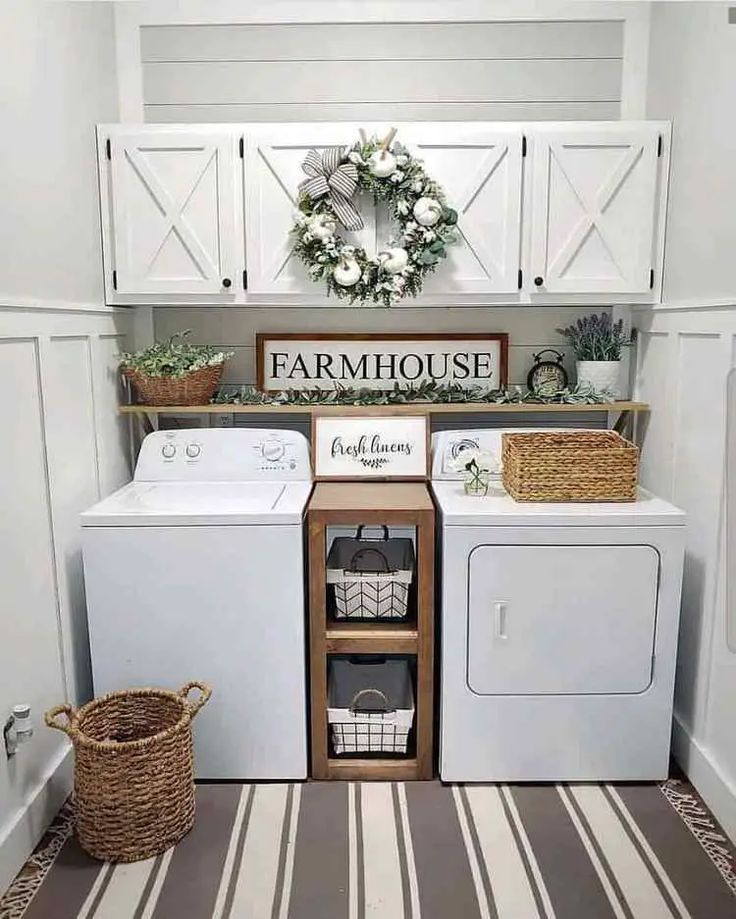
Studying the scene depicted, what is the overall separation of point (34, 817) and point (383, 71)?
102 inches

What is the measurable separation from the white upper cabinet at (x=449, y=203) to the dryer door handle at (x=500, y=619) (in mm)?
1044

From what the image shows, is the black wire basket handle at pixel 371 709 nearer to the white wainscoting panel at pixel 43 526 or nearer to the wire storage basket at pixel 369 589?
the wire storage basket at pixel 369 589

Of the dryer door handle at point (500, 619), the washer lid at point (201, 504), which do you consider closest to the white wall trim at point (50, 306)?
the washer lid at point (201, 504)

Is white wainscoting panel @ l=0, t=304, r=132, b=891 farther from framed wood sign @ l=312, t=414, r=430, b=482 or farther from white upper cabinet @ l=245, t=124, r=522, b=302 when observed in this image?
framed wood sign @ l=312, t=414, r=430, b=482

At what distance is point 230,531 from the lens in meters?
2.34

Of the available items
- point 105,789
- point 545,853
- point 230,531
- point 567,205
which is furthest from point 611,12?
point 105,789

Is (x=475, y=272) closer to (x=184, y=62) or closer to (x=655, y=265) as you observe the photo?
(x=655, y=265)

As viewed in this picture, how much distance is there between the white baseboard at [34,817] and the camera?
6.51ft

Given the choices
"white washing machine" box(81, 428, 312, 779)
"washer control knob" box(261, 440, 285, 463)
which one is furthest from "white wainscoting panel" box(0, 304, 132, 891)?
"washer control knob" box(261, 440, 285, 463)

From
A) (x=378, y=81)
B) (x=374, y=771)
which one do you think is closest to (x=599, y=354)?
(x=378, y=81)

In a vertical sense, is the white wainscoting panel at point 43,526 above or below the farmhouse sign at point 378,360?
below

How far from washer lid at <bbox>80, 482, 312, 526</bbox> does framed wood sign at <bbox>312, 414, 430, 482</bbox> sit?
4.7 inches

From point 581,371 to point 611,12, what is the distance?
1.24 metres

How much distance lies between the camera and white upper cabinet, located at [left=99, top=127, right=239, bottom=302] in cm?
264
